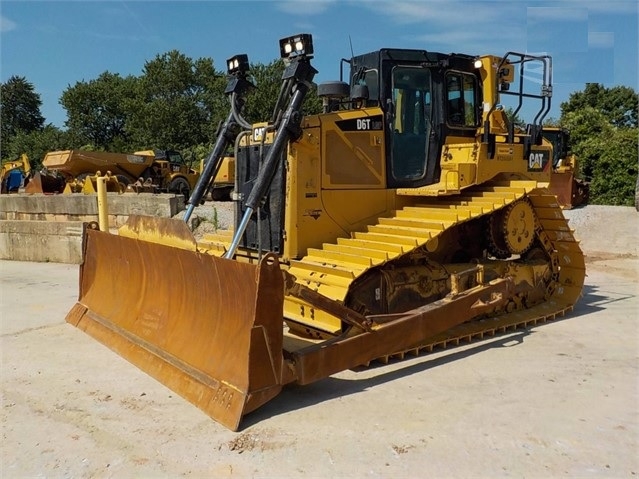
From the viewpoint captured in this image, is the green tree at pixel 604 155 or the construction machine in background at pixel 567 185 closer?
the construction machine in background at pixel 567 185

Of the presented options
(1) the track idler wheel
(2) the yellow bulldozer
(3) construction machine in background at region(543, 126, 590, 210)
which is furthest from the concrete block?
(3) construction machine in background at region(543, 126, 590, 210)

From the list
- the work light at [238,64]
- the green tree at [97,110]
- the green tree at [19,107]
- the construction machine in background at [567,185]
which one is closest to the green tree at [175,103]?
the green tree at [97,110]

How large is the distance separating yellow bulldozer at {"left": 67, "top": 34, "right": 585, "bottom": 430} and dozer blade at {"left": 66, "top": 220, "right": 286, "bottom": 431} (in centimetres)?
2

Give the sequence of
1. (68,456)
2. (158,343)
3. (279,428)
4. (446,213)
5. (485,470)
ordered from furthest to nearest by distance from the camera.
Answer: (446,213), (158,343), (279,428), (68,456), (485,470)

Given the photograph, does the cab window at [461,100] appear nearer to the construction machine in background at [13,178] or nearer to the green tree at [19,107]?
the construction machine in background at [13,178]

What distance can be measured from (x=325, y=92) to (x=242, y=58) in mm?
1526

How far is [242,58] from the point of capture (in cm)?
687

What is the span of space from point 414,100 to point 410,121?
24 centimetres

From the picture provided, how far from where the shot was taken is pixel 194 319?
15.8 feet

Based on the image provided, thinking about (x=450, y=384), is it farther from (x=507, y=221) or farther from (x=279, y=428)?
(x=507, y=221)

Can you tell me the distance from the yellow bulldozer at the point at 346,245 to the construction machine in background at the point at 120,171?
1160 centimetres

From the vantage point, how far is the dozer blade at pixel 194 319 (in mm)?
4031

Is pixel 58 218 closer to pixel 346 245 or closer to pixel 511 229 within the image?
pixel 346 245

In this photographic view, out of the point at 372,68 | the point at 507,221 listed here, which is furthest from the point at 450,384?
the point at 372,68
